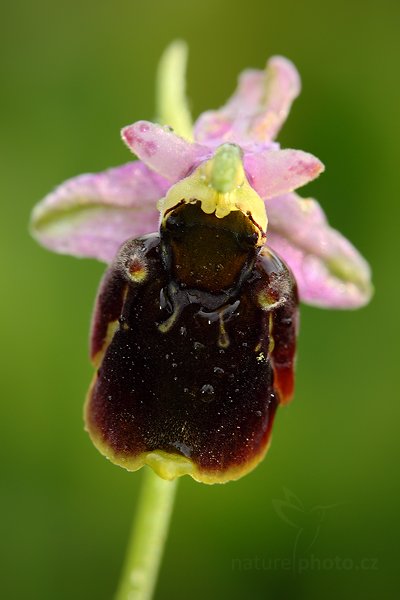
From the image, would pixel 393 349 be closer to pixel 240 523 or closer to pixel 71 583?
pixel 240 523

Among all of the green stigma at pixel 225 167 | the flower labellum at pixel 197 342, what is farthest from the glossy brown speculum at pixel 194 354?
the green stigma at pixel 225 167

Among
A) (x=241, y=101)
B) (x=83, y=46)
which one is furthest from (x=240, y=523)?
(x=83, y=46)

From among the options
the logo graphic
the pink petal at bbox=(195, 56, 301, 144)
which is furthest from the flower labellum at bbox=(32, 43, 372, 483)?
the logo graphic

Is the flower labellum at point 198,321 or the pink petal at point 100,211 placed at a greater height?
the pink petal at point 100,211

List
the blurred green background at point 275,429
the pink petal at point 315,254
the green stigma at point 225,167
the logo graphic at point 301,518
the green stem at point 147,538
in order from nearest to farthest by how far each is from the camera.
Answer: the green stigma at point 225,167, the pink petal at point 315,254, the green stem at point 147,538, the logo graphic at point 301,518, the blurred green background at point 275,429

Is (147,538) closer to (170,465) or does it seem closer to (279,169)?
(170,465)

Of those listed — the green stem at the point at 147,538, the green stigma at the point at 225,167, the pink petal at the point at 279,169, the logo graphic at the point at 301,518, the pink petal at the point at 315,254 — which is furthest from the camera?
the logo graphic at the point at 301,518

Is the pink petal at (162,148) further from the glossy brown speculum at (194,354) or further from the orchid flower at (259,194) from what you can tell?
the glossy brown speculum at (194,354)
